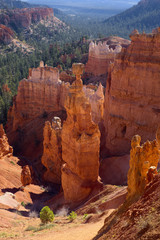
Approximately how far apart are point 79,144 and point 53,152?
23.4 ft

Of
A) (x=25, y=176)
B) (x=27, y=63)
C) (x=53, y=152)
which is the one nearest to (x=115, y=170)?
(x=53, y=152)

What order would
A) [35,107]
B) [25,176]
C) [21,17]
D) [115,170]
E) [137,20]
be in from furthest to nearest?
[137,20]
[21,17]
[35,107]
[25,176]
[115,170]

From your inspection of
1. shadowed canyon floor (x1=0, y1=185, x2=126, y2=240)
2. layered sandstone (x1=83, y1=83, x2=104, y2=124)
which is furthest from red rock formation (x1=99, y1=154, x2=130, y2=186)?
layered sandstone (x1=83, y1=83, x2=104, y2=124)

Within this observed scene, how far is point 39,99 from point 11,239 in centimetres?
2341

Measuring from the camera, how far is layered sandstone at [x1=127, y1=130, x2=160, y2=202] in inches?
294

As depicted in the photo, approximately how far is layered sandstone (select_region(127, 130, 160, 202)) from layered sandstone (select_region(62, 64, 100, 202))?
218 inches

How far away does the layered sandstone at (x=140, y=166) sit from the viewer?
746cm

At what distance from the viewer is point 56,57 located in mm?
69875

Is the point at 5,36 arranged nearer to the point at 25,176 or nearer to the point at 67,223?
the point at 25,176

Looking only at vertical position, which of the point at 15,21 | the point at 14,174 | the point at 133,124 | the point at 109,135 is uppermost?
the point at 15,21

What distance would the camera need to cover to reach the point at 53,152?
66.8 ft

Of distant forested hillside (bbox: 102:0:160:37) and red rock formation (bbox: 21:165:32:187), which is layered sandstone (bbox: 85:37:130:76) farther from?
distant forested hillside (bbox: 102:0:160:37)

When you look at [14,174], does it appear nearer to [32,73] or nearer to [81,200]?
[81,200]

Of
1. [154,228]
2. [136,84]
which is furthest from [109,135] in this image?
[154,228]
